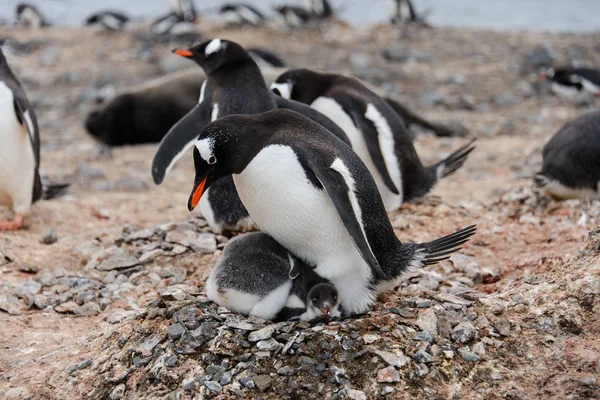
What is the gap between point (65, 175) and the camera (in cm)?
693

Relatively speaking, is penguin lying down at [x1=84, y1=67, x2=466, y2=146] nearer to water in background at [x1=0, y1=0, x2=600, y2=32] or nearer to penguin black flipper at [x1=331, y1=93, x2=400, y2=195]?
penguin black flipper at [x1=331, y1=93, x2=400, y2=195]

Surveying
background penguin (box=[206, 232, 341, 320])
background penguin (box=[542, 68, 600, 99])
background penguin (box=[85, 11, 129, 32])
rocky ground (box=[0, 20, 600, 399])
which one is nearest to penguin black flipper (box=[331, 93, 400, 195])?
rocky ground (box=[0, 20, 600, 399])

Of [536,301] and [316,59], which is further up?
[536,301]

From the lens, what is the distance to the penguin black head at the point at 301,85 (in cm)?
516

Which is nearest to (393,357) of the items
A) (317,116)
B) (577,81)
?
(317,116)

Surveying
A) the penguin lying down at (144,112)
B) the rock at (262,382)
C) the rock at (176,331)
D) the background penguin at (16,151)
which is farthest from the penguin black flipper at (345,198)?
the penguin lying down at (144,112)

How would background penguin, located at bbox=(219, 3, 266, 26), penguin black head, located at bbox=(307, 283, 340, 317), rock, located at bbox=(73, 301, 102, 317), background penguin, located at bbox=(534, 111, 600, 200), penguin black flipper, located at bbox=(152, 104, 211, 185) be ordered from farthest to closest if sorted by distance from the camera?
background penguin, located at bbox=(219, 3, 266, 26)
background penguin, located at bbox=(534, 111, 600, 200)
penguin black flipper, located at bbox=(152, 104, 211, 185)
rock, located at bbox=(73, 301, 102, 317)
penguin black head, located at bbox=(307, 283, 340, 317)

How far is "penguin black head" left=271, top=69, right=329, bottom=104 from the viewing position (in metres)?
5.16

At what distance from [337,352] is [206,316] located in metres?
0.55

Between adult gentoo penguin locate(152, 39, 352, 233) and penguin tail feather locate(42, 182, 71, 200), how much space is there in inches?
72.8

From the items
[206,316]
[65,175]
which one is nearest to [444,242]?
[206,316]

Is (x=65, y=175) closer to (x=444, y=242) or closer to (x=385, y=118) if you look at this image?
(x=385, y=118)

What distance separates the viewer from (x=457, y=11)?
20.7 meters

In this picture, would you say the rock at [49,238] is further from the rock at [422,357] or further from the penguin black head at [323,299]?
the rock at [422,357]
